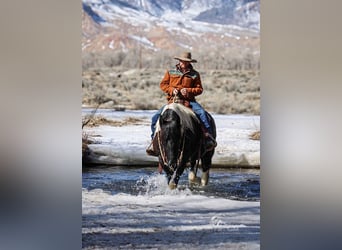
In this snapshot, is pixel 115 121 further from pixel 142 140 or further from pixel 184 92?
pixel 184 92

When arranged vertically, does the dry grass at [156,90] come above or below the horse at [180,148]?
above

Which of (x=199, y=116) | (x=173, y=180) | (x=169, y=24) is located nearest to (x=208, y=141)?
(x=199, y=116)

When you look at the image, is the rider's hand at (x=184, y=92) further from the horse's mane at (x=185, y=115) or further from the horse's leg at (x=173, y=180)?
the horse's leg at (x=173, y=180)

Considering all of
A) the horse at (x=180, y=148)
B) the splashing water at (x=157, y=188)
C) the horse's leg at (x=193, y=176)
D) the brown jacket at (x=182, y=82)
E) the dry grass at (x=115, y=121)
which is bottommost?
the splashing water at (x=157, y=188)

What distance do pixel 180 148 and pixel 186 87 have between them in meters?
0.49

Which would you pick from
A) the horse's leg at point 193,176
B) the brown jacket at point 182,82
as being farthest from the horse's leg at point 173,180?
the brown jacket at point 182,82

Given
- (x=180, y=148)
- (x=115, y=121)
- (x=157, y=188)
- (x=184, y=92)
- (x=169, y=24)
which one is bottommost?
(x=157, y=188)

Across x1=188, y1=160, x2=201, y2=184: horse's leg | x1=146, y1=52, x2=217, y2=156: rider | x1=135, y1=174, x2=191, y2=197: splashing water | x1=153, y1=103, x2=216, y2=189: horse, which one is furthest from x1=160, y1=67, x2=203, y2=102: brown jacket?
x1=135, y1=174, x2=191, y2=197: splashing water

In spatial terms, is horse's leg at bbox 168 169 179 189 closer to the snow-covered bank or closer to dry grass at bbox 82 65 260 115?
the snow-covered bank

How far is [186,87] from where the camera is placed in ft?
14.6

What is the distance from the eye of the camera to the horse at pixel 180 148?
14.4 feet

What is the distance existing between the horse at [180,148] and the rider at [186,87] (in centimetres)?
5
